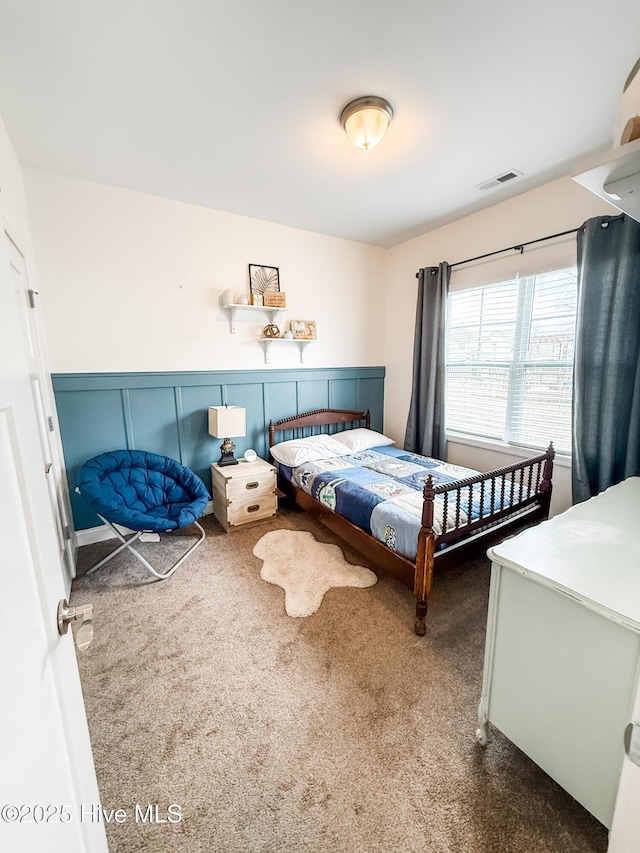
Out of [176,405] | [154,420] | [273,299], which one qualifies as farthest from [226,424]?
[273,299]

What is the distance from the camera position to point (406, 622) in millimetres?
2000

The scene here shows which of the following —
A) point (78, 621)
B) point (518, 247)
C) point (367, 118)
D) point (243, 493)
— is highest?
point (367, 118)

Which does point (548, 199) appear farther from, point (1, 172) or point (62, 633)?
point (62, 633)

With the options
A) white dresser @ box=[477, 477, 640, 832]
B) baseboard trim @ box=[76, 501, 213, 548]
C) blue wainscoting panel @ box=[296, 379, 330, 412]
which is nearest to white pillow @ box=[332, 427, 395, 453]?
blue wainscoting panel @ box=[296, 379, 330, 412]

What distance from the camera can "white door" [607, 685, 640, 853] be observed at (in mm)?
771

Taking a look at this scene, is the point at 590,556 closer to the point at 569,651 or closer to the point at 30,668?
the point at 569,651

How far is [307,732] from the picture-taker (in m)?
1.42

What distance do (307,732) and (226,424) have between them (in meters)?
2.21

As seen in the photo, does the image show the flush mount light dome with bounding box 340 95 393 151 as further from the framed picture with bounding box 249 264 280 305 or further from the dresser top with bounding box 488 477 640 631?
the dresser top with bounding box 488 477 640 631

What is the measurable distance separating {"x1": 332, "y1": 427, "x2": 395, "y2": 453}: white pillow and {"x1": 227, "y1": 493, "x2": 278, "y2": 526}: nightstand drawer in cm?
96

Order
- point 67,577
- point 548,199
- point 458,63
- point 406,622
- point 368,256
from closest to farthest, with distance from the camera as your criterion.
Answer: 1. point 458,63
2. point 406,622
3. point 67,577
4. point 548,199
5. point 368,256

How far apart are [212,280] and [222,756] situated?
3.19 m

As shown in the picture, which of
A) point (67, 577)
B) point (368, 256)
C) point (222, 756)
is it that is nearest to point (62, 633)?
point (222, 756)

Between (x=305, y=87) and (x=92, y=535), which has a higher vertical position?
(x=305, y=87)
